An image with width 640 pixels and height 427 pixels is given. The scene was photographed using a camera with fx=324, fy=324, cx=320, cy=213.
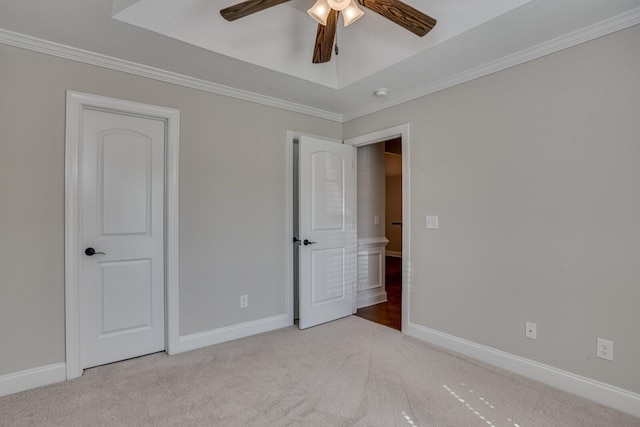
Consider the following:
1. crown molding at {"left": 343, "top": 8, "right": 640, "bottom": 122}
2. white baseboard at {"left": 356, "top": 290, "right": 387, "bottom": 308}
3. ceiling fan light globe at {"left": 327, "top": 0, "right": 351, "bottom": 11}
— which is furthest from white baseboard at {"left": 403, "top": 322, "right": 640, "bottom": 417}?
ceiling fan light globe at {"left": 327, "top": 0, "right": 351, "bottom": 11}

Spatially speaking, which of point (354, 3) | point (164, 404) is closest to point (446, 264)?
point (354, 3)

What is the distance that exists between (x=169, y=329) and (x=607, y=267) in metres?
3.23

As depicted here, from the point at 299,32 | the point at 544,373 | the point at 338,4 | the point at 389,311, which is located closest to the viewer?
the point at 338,4

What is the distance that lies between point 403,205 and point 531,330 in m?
1.46

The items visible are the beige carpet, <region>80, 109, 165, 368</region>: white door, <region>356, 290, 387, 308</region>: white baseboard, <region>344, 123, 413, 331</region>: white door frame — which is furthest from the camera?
<region>356, 290, 387, 308</region>: white baseboard

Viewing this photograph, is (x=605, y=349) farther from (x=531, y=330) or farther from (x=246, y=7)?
(x=246, y=7)

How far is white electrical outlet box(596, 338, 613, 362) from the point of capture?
201 cm

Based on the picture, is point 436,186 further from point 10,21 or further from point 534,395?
point 10,21

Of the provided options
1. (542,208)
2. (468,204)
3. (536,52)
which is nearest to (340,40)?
(536,52)

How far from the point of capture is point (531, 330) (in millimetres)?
2354

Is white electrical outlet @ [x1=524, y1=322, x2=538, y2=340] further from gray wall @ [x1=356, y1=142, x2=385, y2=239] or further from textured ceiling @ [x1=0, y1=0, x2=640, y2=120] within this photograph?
gray wall @ [x1=356, y1=142, x2=385, y2=239]

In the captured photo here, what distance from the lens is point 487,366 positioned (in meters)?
2.52

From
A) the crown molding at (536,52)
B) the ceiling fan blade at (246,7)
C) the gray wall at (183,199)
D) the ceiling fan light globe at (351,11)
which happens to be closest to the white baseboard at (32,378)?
the gray wall at (183,199)

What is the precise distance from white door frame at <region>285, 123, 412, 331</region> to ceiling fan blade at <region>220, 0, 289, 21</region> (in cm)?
168
